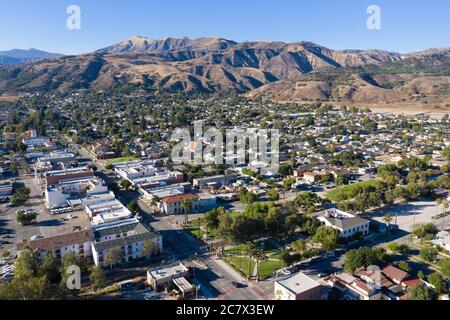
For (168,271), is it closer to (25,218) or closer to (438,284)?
(438,284)

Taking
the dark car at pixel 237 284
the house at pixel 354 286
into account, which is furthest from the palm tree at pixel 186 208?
the house at pixel 354 286

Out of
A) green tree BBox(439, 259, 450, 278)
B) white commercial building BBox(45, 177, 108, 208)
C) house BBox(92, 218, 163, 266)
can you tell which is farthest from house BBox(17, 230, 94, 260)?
green tree BBox(439, 259, 450, 278)

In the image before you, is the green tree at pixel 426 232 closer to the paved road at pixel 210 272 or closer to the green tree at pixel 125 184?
the paved road at pixel 210 272

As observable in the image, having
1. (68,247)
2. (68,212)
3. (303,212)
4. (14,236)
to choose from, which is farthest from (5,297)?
(303,212)

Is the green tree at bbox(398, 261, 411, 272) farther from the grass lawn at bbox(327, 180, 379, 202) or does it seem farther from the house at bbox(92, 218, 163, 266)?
the house at bbox(92, 218, 163, 266)

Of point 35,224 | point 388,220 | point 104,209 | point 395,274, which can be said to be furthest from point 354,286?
point 35,224

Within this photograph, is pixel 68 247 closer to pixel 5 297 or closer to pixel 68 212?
pixel 5 297
